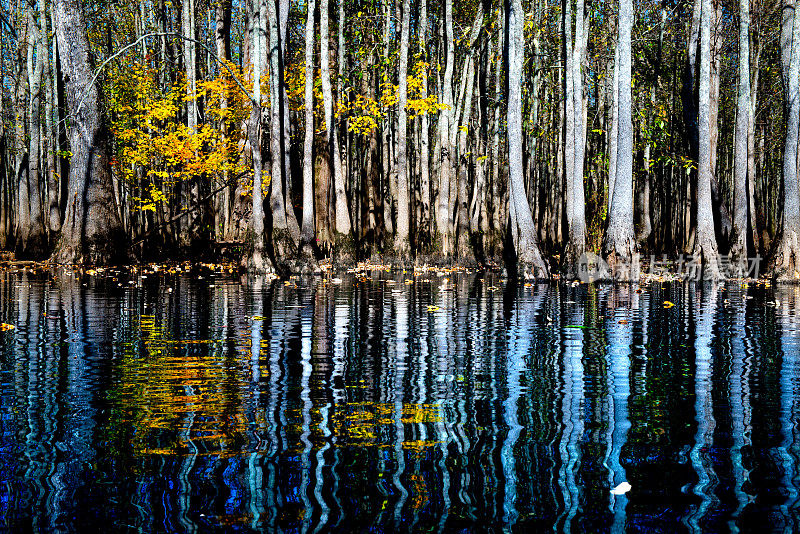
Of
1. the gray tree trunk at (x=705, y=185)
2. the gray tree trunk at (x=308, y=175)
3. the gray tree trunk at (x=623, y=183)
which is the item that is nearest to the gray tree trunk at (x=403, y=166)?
the gray tree trunk at (x=308, y=175)

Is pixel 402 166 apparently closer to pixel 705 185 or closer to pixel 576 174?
pixel 576 174

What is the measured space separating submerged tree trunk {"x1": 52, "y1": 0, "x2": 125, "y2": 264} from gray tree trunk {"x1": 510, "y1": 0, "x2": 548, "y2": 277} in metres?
10.7

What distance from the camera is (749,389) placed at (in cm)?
568

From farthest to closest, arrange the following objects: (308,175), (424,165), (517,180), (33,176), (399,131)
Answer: (33,176), (424,165), (399,131), (308,175), (517,180)

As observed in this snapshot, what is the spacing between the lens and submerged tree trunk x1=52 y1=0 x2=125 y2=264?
2164 cm

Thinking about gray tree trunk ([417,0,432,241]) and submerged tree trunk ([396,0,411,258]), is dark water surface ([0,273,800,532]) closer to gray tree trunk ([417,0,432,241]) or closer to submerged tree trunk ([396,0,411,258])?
submerged tree trunk ([396,0,411,258])

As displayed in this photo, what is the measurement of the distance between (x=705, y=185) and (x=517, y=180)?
425cm

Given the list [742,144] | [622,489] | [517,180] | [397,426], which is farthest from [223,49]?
[622,489]

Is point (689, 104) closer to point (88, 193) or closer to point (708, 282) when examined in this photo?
point (708, 282)

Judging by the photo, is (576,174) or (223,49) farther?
(223,49)

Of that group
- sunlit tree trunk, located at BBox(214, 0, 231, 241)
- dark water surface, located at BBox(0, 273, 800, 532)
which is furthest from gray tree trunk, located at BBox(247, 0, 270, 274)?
dark water surface, located at BBox(0, 273, 800, 532)

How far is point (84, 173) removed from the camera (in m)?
22.4

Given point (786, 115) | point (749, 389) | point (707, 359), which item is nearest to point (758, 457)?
point (749, 389)

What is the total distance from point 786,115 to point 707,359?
524 inches
